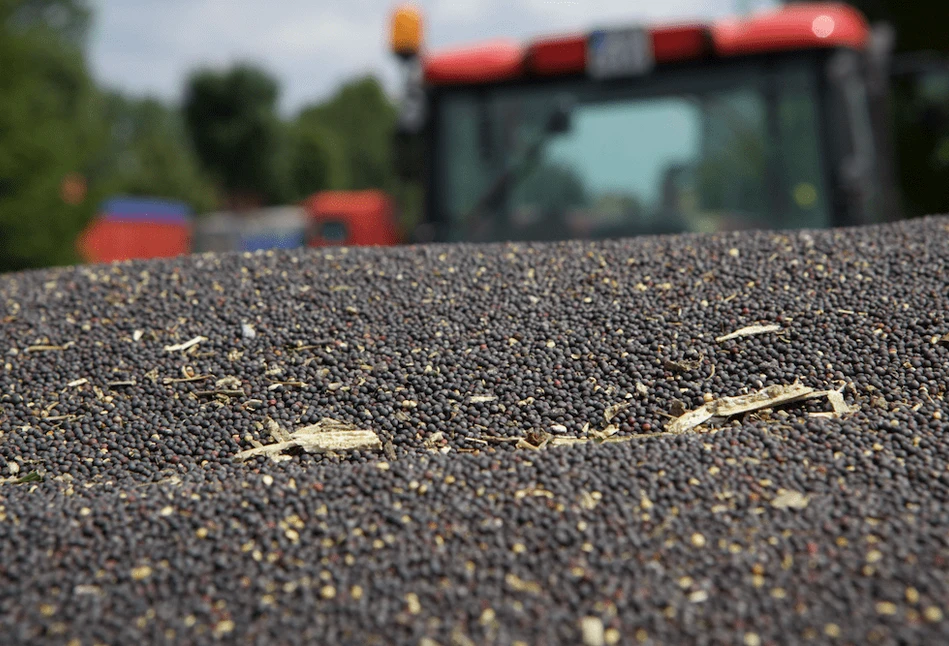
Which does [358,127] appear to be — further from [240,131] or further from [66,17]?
[66,17]

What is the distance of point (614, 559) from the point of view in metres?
1.98

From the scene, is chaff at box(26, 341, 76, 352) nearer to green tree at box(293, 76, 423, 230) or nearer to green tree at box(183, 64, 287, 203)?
green tree at box(183, 64, 287, 203)

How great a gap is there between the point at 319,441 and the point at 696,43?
3605 mm

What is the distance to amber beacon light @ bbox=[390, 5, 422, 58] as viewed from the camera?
18.2ft

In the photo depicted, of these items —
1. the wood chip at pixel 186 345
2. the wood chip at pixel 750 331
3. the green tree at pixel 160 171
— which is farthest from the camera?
the green tree at pixel 160 171

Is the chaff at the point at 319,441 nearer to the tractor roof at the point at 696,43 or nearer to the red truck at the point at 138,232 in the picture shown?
the tractor roof at the point at 696,43

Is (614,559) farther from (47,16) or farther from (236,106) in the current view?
(236,106)

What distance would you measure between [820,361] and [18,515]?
2.55 m

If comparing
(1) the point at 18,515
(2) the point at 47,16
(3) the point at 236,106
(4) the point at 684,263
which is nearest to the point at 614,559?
(1) the point at 18,515

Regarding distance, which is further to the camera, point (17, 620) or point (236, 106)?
point (236, 106)

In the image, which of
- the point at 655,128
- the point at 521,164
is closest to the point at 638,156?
the point at 655,128

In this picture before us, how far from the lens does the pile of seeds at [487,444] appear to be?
189 cm

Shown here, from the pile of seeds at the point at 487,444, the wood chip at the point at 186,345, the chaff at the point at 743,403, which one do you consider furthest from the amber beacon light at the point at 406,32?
the chaff at the point at 743,403

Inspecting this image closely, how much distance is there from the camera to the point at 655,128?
5258 mm
